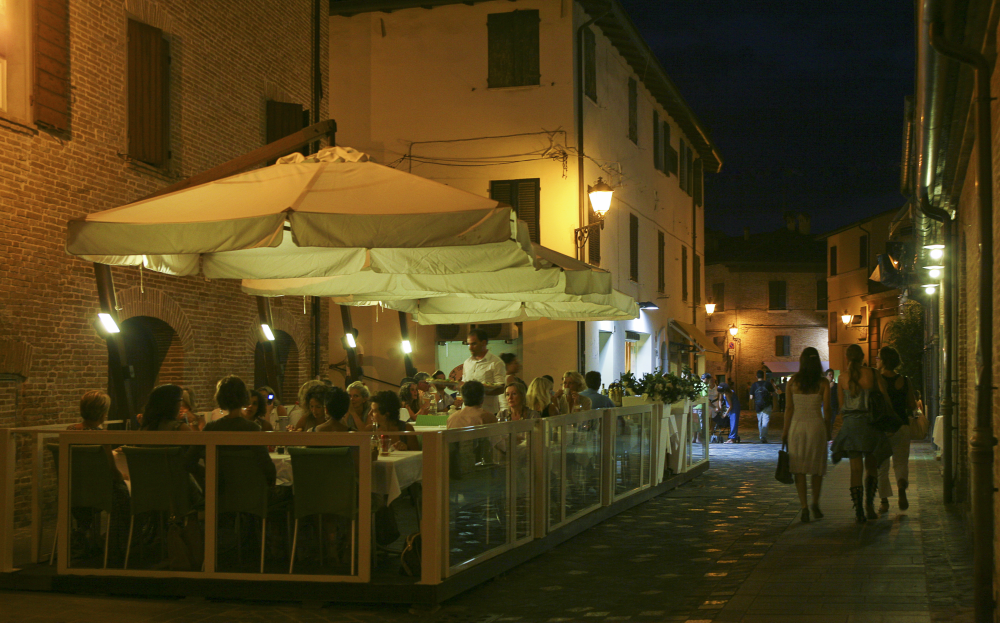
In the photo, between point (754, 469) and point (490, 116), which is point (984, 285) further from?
point (490, 116)

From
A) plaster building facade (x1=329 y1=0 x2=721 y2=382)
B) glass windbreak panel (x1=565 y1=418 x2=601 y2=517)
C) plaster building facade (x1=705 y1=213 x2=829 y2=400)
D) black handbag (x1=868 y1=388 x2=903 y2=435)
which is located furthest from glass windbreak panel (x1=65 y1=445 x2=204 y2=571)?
plaster building facade (x1=705 y1=213 x2=829 y2=400)

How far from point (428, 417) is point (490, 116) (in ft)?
38.2

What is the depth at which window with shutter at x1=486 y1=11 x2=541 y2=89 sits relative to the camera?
2058 centimetres

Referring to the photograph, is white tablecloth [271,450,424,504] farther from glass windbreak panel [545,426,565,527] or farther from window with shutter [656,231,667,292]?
window with shutter [656,231,667,292]

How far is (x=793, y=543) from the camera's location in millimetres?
8789

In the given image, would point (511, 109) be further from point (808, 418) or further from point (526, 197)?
point (808, 418)

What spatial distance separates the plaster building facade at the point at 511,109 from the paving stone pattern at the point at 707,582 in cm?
1065

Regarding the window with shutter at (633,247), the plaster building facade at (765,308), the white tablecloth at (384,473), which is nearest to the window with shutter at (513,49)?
the window with shutter at (633,247)

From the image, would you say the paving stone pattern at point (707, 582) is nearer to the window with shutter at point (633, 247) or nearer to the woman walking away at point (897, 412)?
the woman walking away at point (897, 412)

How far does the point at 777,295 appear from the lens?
57.9m

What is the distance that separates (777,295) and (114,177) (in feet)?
166

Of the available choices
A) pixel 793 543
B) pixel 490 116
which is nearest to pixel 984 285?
pixel 793 543

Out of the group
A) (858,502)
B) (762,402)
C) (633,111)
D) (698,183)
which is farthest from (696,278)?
(858,502)

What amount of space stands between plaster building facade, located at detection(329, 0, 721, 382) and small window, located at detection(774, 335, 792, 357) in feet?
118
